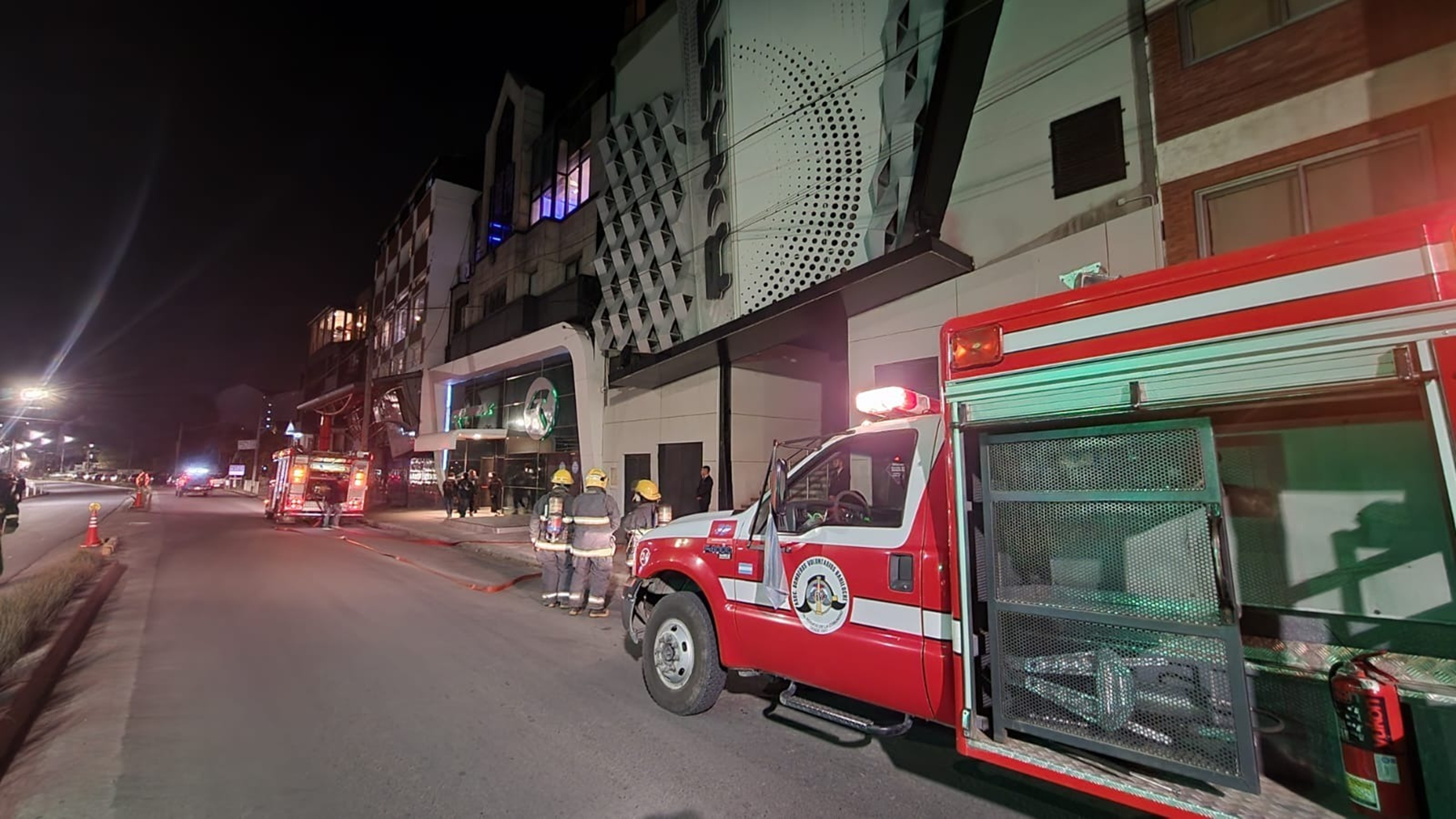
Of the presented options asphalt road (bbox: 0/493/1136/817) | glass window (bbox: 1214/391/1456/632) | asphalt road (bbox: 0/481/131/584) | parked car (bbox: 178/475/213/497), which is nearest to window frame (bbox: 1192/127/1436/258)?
glass window (bbox: 1214/391/1456/632)

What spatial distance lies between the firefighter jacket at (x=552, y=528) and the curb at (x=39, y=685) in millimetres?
4277


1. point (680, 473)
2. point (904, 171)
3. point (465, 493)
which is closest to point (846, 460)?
point (904, 171)

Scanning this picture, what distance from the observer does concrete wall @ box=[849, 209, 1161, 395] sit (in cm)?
823

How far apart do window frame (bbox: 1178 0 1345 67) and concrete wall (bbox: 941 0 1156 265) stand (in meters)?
0.49

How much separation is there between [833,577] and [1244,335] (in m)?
2.28

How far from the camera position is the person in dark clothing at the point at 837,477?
173 inches

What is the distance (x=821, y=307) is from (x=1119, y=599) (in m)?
8.88

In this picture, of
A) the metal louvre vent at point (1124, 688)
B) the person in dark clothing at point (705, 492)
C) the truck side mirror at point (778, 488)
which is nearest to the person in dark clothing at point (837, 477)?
the truck side mirror at point (778, 488)

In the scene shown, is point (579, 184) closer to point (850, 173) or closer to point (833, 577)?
point (850, 173)

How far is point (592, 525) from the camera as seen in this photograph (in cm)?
783

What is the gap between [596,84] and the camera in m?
22.4

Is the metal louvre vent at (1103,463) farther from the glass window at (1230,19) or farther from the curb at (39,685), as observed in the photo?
the glass window at (1230,19)

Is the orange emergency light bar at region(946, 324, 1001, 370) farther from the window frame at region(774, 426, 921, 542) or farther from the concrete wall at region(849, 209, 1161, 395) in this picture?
the concrete wall at region(849, 209, 1161, 395)

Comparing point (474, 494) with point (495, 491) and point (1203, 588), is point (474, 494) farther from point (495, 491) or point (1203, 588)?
point (1203, 588)
